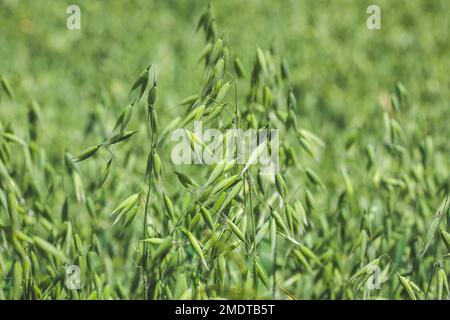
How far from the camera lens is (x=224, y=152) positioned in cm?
133

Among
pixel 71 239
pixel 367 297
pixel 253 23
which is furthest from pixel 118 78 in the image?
pixel 367 297

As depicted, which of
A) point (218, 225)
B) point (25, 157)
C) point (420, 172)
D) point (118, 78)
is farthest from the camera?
point (118, 78)

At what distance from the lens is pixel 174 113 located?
284 cm

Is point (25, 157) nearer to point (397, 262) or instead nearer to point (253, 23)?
point (397, 262)

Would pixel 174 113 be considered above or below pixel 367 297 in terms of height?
above

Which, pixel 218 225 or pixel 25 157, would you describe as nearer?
pixel 218 225

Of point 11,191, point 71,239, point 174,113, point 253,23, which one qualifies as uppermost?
point 253,23

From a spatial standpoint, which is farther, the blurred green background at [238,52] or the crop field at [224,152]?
the blurred green background at [238,52]

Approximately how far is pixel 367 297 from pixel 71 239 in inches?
29.8

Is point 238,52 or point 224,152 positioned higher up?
point 238,52

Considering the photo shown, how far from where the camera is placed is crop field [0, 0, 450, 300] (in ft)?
4.52

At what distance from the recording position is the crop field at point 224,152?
4.52 feet

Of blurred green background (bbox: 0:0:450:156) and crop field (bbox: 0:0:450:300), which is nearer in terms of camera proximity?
crop field (bbox: 0:0:450:300)

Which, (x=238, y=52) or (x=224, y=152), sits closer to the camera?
(x=224, y=152)
